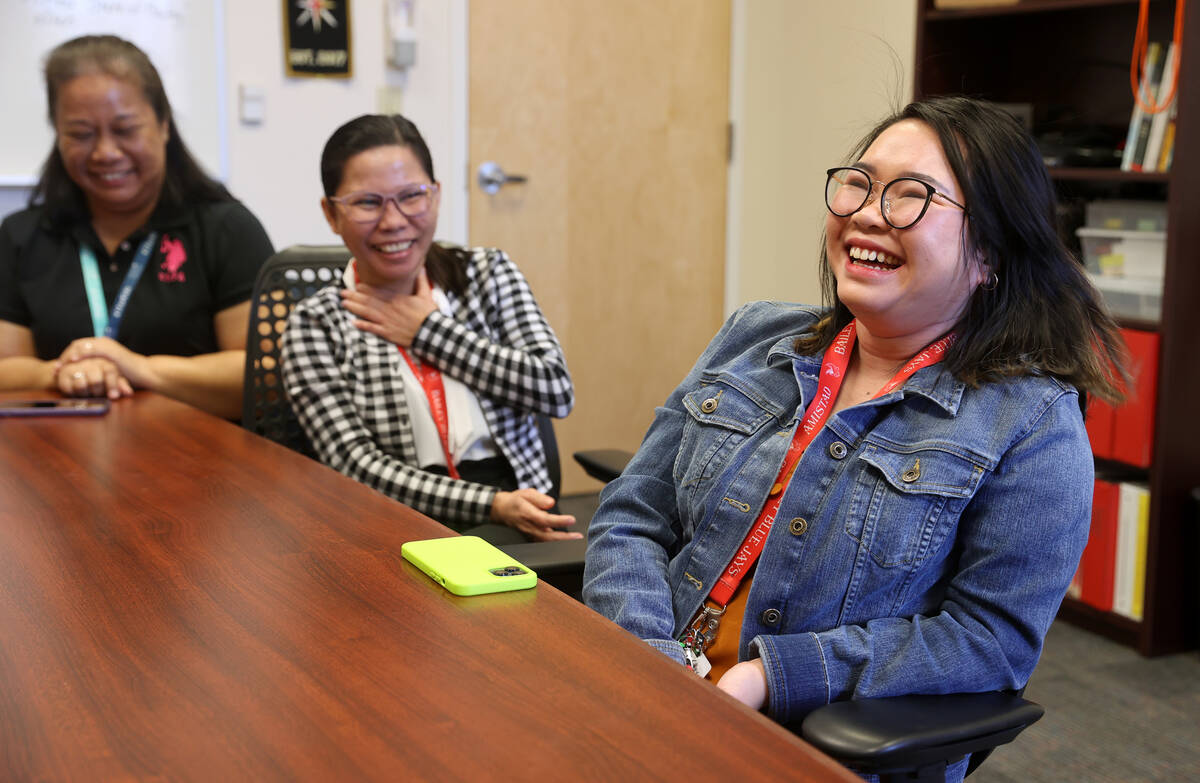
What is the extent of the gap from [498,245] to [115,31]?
1359mm

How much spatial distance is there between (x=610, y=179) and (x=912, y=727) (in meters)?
3.37

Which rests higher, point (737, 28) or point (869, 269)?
point (737, 28)

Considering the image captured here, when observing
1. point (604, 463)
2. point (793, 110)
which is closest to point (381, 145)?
point (604, 463)

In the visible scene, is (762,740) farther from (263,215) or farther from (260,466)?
(263,215)

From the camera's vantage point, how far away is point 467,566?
3.72 ft

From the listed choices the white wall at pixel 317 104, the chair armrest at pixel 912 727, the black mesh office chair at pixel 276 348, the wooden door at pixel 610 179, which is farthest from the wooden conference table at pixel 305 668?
the wooden door at pixel 610 179

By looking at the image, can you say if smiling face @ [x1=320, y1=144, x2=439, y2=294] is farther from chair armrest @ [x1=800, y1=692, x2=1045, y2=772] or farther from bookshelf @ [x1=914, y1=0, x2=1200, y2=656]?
bookshelf @ [x1=914, y1=0, x2=1200, y2=656]

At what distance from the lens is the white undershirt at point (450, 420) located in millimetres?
1938

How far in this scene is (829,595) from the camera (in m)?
1.23

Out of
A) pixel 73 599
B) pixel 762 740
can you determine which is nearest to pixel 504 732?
pixel 762 740

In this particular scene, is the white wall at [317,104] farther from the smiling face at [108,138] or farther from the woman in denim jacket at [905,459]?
the woman in denim jacket at [905,459]

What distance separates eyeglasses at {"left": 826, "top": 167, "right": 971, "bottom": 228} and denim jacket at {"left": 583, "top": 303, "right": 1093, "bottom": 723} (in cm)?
17

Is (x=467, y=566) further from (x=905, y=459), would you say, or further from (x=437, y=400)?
(x=437, y=400)

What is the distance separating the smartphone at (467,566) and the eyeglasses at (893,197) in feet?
1.78
